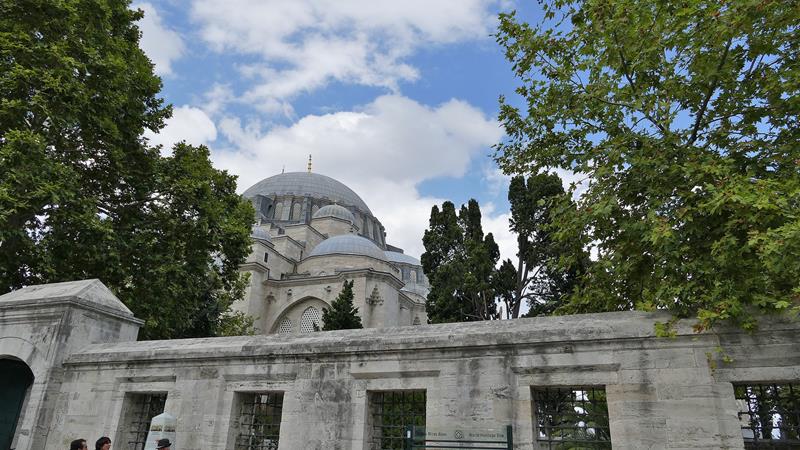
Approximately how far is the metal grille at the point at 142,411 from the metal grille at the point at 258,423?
132cm

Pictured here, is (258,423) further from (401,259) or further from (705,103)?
(401,259)

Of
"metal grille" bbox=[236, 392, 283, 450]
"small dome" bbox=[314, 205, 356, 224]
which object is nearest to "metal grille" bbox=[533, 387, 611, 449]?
"metal grille" bbox=[236, 392, 283, 450]

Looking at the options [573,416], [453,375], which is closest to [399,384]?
[453,375]

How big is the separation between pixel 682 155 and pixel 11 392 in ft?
33.1

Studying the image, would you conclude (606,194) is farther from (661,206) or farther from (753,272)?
(753,272)

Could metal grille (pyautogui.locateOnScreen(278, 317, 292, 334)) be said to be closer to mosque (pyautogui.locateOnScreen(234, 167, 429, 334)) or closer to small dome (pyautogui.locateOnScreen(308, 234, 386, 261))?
mosque (pyautogui.locateOnScreen(234, 167, 429, 334))

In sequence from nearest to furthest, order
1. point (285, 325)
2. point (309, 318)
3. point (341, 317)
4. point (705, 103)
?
point (705, 103)
point (341, 317)
point (309, 318)
point (285, 325)

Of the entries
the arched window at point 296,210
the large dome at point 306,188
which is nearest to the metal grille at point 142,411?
the arched window at point 296,210

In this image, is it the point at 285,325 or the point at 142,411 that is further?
the point at 285,325

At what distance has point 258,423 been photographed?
22.9ft

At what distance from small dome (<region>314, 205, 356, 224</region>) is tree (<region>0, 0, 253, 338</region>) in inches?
1325

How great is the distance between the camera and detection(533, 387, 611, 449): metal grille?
538 cm

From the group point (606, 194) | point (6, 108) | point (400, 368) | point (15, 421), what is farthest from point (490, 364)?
point (6, 108)

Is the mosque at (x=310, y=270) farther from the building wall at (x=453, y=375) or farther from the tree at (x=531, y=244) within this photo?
the building wall at (x=453, y=375)
